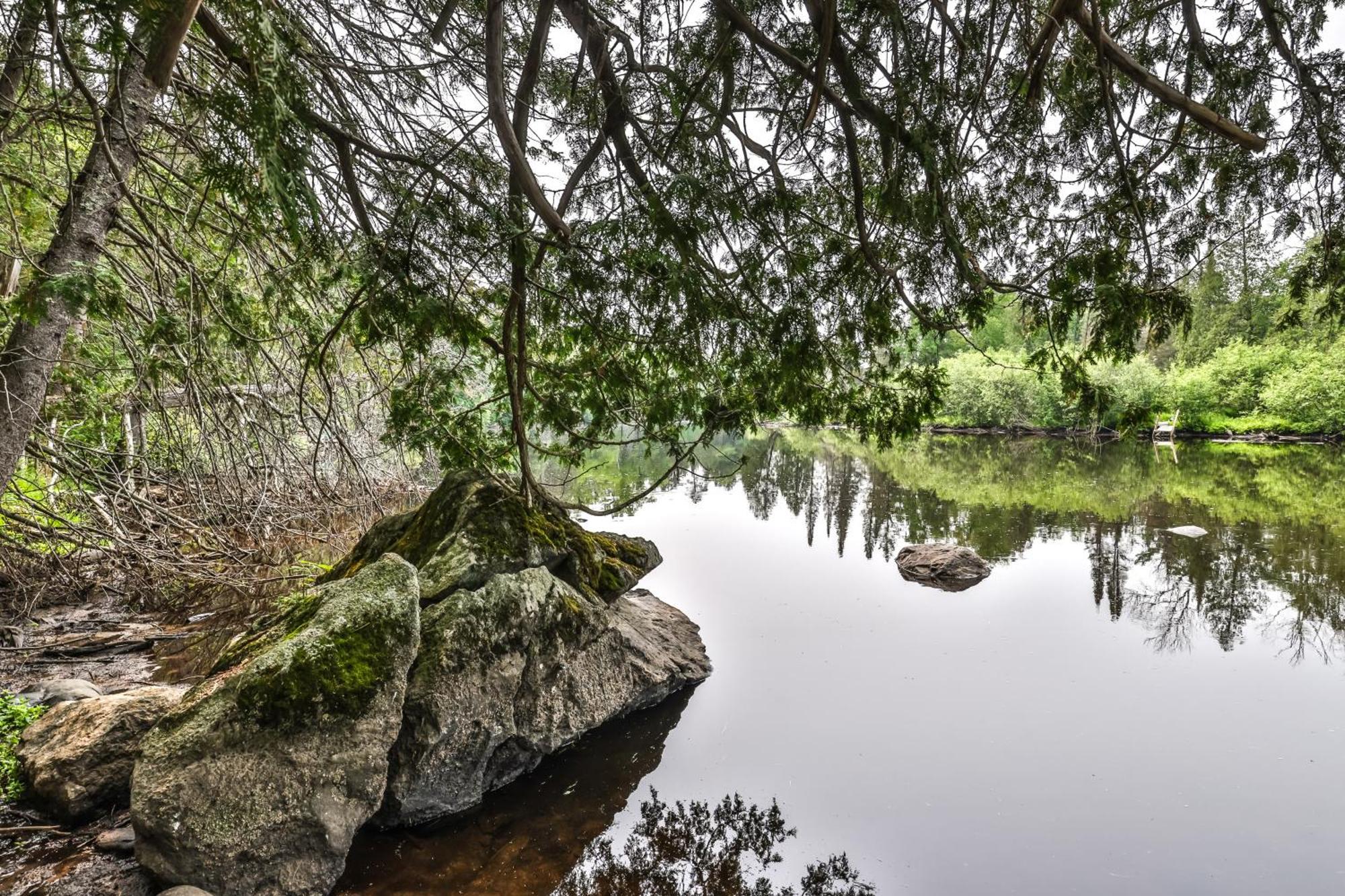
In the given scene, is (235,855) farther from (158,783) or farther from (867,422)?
(867,422)

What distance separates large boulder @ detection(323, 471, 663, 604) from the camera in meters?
4.13

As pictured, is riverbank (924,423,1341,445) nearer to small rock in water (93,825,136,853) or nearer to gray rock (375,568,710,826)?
gray rock (375,568,710,826)

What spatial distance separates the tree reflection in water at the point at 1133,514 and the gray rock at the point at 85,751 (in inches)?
133

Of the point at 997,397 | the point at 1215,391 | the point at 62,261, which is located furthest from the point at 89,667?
the point at 1215,391

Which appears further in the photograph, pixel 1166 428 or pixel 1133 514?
pixel 1166 428

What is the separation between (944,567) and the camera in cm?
835

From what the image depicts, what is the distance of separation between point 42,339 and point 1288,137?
6307mm

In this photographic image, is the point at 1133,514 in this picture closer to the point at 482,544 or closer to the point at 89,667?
the point at 482,544

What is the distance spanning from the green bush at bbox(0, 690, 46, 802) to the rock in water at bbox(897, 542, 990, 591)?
28.0ft

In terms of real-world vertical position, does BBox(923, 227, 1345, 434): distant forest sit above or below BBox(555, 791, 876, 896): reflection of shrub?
above

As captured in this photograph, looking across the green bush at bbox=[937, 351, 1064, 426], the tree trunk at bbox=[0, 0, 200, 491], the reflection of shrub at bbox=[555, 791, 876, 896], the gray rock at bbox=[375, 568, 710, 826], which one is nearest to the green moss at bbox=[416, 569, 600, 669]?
the gray rock at bbox=[375, 568, 710, 826]

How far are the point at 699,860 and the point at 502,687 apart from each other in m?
1.54

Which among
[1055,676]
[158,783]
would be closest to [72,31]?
[158,783]

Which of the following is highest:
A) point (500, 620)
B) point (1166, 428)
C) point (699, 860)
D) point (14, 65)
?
point (14, 65)
